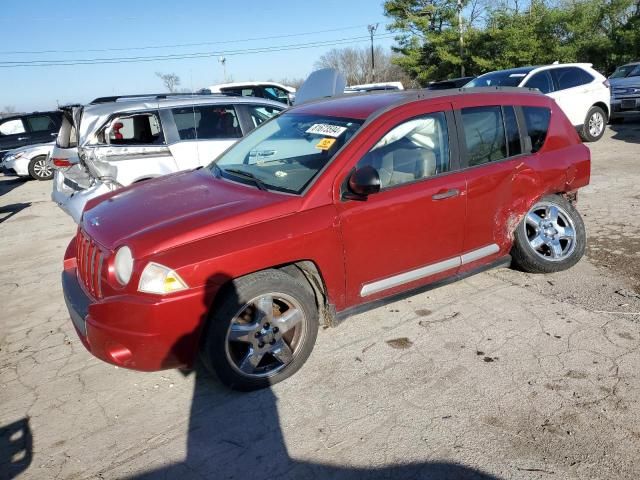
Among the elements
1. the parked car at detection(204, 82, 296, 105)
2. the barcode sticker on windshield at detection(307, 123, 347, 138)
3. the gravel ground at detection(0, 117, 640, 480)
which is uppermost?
the parked car at detection(204, 82, 296, 105)

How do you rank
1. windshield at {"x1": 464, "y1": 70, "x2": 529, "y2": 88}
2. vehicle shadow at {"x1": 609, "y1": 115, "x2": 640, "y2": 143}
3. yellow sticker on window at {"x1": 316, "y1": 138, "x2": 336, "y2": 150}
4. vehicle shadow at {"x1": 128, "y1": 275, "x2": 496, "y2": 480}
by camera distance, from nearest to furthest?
vehicle shadow at {"x1": 128, "y1": 275, "x2": 496, "y2": 480} → yellow sticker on window at {"x1": 316, "y1": 138, "x2": 336, "y2": 150} → windshield at {"x1": 464, "y1": 70, "x2": 529, "y2": 88} → vehicle shadow at {"x1": 609, "y1": 115, "x2": 640, "y2": 143}

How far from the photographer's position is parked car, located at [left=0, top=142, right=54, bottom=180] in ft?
43.5

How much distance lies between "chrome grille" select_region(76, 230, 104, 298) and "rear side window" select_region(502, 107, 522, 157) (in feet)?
10.6

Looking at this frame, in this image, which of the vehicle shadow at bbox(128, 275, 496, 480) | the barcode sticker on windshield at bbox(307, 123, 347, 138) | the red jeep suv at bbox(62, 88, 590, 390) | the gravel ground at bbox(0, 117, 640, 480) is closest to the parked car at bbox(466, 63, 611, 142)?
the red jeep suv at bbox(62, 88, 590, 390)

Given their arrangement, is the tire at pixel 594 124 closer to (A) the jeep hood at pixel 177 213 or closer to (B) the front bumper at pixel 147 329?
(A) the jeep hood at pixel 177 213

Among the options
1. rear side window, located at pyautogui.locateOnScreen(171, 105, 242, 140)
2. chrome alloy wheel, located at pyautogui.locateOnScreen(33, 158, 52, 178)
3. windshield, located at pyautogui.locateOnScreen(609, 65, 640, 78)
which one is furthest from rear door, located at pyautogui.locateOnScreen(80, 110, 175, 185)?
windshield, located at pyautogui.locateOnScreen(609, 65, 640, 78)

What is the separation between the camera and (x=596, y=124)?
11.7 meters

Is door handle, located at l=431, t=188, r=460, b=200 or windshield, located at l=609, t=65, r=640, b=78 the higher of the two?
windshield, located at l=609, t=65, r=640, b=78

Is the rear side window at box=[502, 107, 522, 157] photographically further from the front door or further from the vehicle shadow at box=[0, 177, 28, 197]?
the vehicle shadow at box=[0, 177, 28, 197]

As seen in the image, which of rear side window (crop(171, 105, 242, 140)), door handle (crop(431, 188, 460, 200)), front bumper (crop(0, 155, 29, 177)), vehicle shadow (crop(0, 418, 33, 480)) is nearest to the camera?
vehicle shadow (crop(0, 418, 33, 480))

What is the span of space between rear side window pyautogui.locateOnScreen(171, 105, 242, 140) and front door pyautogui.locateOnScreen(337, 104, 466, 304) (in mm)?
4203

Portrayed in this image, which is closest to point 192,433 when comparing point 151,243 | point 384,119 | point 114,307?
point 114,307

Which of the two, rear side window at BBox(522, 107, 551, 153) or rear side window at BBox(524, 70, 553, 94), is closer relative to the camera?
rear side window at BBox(522, 107, 551, 153)

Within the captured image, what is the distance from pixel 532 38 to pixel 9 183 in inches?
1012
